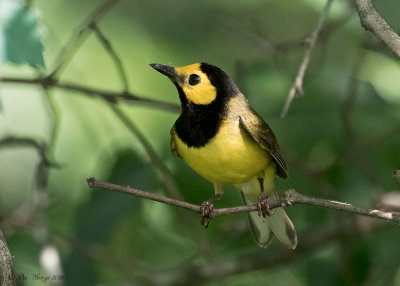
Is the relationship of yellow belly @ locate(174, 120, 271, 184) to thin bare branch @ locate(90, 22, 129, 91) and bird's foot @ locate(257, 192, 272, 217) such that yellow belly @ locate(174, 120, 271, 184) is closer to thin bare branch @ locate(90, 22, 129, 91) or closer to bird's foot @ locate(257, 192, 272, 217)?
bird's foot @ locate(257, 192, 272, 217)

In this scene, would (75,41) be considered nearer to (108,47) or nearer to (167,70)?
(108,47)

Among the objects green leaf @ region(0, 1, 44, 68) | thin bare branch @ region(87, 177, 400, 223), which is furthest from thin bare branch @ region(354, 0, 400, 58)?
green leaf @ region(0, 1, 44, 68)

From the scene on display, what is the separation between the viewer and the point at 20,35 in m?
3.41

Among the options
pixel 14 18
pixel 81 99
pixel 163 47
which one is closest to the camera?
pixel 14 18

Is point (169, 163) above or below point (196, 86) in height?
below

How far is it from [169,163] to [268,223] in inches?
31.2

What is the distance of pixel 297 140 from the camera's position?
474 centimetres

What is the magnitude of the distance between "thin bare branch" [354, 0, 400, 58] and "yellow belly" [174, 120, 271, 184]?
1.25 metres

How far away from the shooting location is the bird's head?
4.07m

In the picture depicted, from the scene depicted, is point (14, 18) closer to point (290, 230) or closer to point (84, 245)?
point (84, 245)

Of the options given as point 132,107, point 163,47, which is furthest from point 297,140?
point 163,47

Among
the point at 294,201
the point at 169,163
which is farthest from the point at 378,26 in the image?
the point at 169,163

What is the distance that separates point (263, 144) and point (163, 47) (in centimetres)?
231

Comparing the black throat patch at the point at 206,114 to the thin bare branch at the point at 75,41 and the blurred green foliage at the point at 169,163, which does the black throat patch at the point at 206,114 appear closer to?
the blurred green foliage at the point at 169,163
